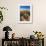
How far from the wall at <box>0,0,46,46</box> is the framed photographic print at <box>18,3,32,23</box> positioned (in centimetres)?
12

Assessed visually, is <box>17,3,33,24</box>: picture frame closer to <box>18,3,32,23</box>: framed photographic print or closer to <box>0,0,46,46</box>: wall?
<box>18,3,32,23</box>: framed photographic print

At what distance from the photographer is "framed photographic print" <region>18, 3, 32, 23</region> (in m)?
4.44

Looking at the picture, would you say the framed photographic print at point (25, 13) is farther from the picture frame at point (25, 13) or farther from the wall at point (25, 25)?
the wall at point (25, 25)

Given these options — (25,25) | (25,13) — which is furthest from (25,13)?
(25,25)

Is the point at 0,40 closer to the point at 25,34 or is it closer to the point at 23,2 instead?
the point at 25,34

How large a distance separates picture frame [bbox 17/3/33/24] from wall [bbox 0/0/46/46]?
0.11 metres

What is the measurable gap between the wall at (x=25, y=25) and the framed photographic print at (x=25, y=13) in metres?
0.12

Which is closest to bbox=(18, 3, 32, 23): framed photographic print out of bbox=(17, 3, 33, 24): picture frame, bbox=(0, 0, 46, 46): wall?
bbox=(17, 3, 33, 24): picture frame

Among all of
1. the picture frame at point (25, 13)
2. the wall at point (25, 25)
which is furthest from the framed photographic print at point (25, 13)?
the wall at point (25, 25)

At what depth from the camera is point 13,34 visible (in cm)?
428

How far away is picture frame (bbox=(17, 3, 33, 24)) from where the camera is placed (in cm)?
444

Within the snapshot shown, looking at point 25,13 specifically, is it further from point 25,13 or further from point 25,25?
point 25,25

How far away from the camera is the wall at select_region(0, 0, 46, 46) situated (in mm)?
4453

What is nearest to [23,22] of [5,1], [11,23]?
[11,23]
